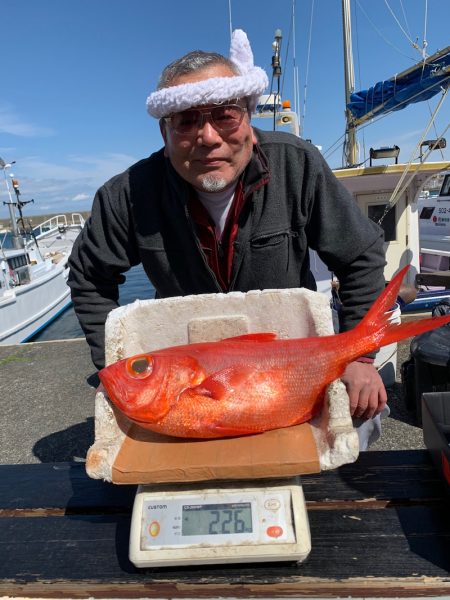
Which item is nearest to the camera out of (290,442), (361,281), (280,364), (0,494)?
(290,442)

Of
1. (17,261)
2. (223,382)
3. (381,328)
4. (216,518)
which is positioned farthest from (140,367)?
(17,261)

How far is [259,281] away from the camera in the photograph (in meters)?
2.24

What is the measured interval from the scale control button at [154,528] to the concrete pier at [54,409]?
110 inches

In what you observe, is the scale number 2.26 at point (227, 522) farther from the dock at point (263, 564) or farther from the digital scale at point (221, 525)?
the dock at point (263, 564)

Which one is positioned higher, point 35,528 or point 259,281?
point 259,281

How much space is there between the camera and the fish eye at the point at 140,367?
136cm

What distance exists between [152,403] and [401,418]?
3.44m

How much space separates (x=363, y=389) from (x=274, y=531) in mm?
722

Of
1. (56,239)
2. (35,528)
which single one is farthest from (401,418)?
(56,239)

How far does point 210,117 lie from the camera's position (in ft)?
6.14

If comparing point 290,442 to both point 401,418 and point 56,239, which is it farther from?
point 56,239

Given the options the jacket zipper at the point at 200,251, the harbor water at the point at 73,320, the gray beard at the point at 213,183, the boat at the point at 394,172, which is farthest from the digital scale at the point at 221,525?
the harbor water at the point at 73,320

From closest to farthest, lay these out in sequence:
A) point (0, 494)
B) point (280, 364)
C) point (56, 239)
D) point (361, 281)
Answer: point (280, 364), point (0, 494), point (361, 281), point (56, 239)

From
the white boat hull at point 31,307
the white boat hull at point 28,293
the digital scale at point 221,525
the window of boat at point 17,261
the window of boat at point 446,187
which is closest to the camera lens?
the digital scale at point 221,525
